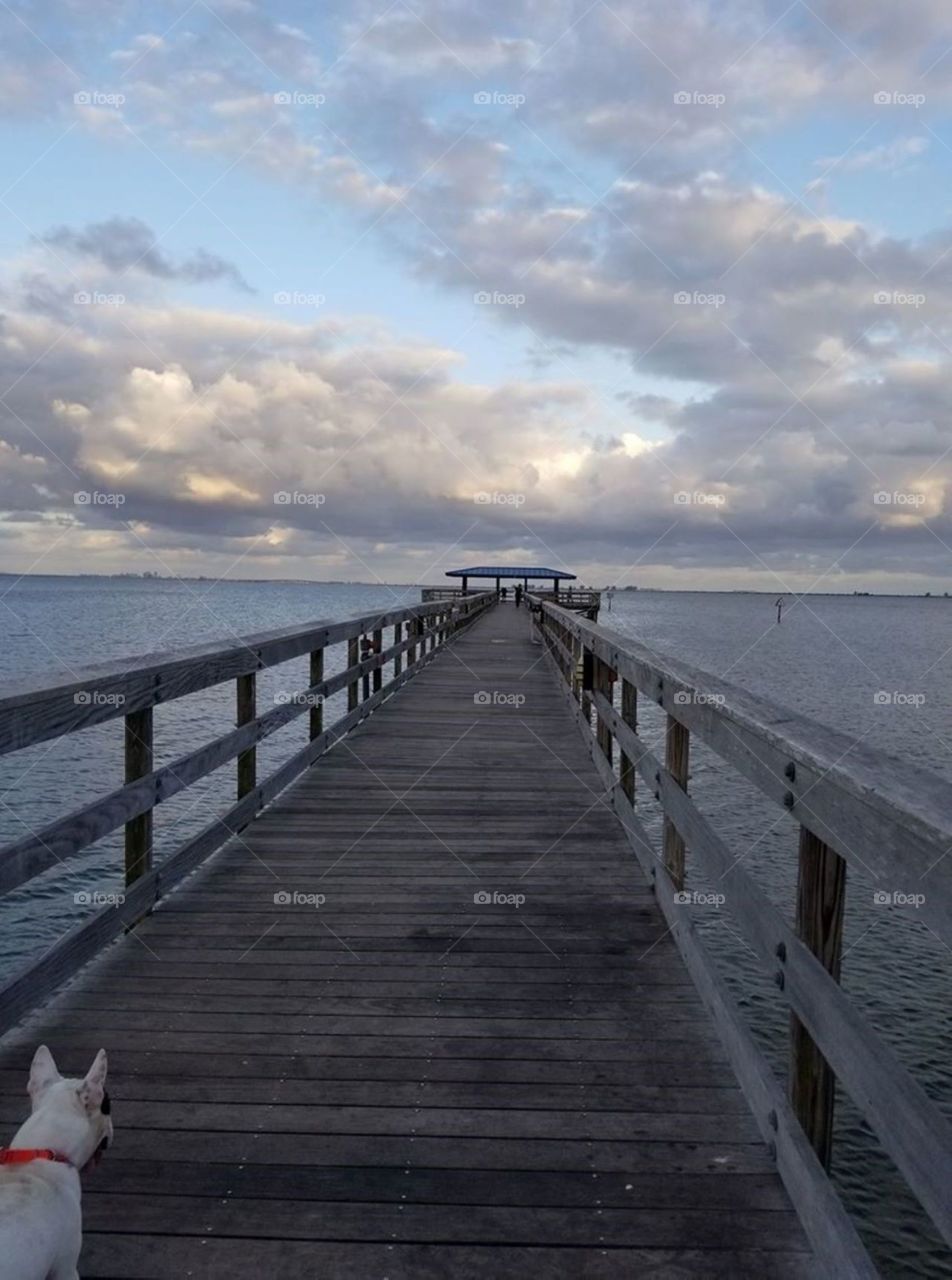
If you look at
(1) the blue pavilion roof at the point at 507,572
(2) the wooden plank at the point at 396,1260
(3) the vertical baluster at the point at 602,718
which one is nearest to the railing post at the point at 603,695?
(3) the vertical baluster at the point at 602,718

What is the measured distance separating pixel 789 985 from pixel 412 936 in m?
2.25

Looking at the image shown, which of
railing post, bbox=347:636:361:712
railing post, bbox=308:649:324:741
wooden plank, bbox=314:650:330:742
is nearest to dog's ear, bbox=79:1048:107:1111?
wooden plank, bbox=314:650:330:742

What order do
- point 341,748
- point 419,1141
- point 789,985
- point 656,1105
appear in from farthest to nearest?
1. point 341,748
2. point 656,1105
3. point 419,1141
4. point 789,985

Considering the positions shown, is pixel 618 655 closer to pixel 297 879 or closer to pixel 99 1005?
pixel 297 879

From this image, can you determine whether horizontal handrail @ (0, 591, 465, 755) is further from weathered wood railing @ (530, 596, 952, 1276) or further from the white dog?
weathered wood railing @ (530, 596, 952, 1276)

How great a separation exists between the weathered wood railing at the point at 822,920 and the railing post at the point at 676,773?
26 centimetres

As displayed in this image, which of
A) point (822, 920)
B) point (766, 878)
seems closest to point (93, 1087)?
point (822, 920)

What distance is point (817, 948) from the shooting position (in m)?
2.34

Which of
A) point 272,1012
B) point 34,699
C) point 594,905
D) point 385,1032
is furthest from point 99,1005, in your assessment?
point 594,905

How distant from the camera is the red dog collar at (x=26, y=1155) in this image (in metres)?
2.01

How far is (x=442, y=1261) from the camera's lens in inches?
90.0

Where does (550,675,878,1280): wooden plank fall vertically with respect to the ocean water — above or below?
above

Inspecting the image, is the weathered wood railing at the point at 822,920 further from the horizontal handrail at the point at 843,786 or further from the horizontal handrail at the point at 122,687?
the horizontal handrail at the point at 122,687

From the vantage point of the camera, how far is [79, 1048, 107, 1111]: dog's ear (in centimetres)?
227
